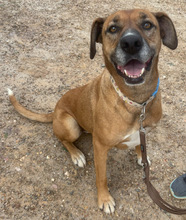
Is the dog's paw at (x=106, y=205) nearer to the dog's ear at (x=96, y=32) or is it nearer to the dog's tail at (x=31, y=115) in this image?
the dog's tail at (x=31, y=115)

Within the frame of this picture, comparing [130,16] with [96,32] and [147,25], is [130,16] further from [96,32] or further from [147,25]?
[96,32]

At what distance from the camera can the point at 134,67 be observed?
2.14m

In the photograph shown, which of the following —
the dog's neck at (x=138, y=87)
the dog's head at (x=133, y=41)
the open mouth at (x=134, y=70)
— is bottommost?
the dog's neck at (x=138, y=87)

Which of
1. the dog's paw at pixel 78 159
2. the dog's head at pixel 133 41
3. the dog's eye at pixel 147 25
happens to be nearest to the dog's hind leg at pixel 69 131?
the dog's paw at pixel 78 159

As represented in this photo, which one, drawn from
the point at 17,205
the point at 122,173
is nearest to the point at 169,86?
the point at 122,173

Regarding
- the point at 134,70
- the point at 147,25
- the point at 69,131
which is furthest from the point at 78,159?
the point at 147,25

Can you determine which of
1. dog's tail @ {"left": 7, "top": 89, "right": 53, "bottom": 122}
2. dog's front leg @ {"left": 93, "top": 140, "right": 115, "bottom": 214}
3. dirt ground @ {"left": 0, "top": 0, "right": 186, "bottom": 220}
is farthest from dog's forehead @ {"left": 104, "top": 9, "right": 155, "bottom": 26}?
dirt ground @ {"left": 0, "top": 0, "right": 186, "bottom": 220}

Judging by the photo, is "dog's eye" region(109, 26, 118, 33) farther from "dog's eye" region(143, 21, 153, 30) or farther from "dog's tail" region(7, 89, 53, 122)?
"dog's tail" region(7, 89, 53, 122)

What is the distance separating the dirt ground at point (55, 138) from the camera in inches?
113

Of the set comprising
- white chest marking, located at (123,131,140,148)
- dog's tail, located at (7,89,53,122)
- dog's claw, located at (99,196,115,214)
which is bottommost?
dog's claw, located at (99,196,115,214)

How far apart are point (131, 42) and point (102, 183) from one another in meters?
1.71

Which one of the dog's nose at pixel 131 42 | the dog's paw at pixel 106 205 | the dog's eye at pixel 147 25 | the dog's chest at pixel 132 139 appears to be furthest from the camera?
the dog's paw at pixel 106 205

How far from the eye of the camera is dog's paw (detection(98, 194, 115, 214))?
281 centimetres

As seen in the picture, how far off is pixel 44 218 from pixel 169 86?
10.2ft
